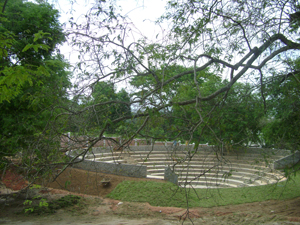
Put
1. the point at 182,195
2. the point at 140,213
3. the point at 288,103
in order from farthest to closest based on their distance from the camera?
the point at 182,195
the point at 140,213
the point at 288,103

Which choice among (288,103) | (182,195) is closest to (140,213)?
(182,195)

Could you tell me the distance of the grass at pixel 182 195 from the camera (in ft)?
30.3

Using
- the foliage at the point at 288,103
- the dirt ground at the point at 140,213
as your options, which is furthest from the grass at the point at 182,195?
the foliage at the point at 288,103

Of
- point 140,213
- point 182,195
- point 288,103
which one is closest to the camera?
point 288,103

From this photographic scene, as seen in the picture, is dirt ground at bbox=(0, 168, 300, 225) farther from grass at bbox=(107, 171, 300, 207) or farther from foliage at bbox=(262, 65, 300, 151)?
foliage at bbox=(262, 65, 300, 151)

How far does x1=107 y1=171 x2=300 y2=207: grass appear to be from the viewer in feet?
30.3

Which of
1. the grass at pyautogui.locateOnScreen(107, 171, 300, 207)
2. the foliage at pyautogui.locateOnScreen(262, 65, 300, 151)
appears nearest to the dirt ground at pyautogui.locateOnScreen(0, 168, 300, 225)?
the grass at pyautogui.locateOnScreen(107, 171, 300, 207)

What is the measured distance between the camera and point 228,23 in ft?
18.8

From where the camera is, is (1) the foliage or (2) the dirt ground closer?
(1) the foliage

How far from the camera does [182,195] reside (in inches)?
388

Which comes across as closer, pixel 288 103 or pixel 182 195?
pixel 288 103

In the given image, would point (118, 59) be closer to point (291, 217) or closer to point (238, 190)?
point (291, 217)

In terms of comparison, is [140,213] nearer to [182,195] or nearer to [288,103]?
A: [182,195]

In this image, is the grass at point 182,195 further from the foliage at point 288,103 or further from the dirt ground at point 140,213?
the foliage at point 288,103
